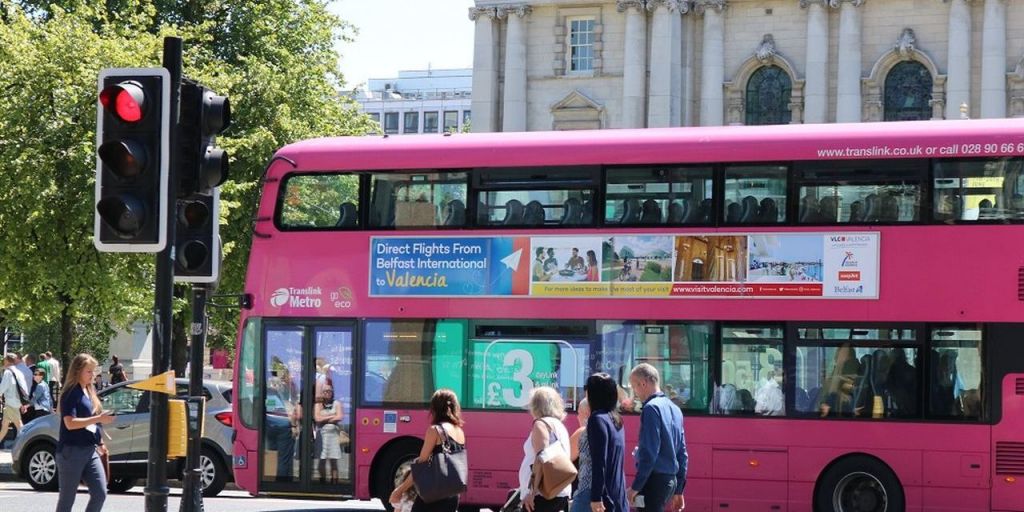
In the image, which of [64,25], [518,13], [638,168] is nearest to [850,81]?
[518,13]

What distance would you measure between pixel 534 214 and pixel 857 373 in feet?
12.1

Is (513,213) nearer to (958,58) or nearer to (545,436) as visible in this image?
(545,436)

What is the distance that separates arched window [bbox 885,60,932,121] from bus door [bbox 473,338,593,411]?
3855 centimetres

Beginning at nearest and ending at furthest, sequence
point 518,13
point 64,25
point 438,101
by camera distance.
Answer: point 64,25 < point 518,13 < point 438,101

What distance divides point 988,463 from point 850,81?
39377 millimetres

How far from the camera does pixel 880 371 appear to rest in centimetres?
1564

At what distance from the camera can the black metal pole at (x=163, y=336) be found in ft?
29.8

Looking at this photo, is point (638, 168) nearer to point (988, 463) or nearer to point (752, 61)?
point (988, 463)

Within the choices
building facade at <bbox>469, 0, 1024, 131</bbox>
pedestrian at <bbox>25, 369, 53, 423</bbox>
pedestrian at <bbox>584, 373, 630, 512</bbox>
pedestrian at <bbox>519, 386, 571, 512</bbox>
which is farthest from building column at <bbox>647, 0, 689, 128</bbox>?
pedestrian at <bbox>584, 373, 630, 512</bbox>

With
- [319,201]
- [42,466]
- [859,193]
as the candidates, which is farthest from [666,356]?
[42,466]

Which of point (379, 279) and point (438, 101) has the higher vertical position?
point (438, 101)

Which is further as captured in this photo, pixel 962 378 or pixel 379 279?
pixel 379 279

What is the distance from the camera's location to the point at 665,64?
55062 mm

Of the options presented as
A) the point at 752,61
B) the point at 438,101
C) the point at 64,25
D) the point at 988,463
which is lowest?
the point at 988,463
